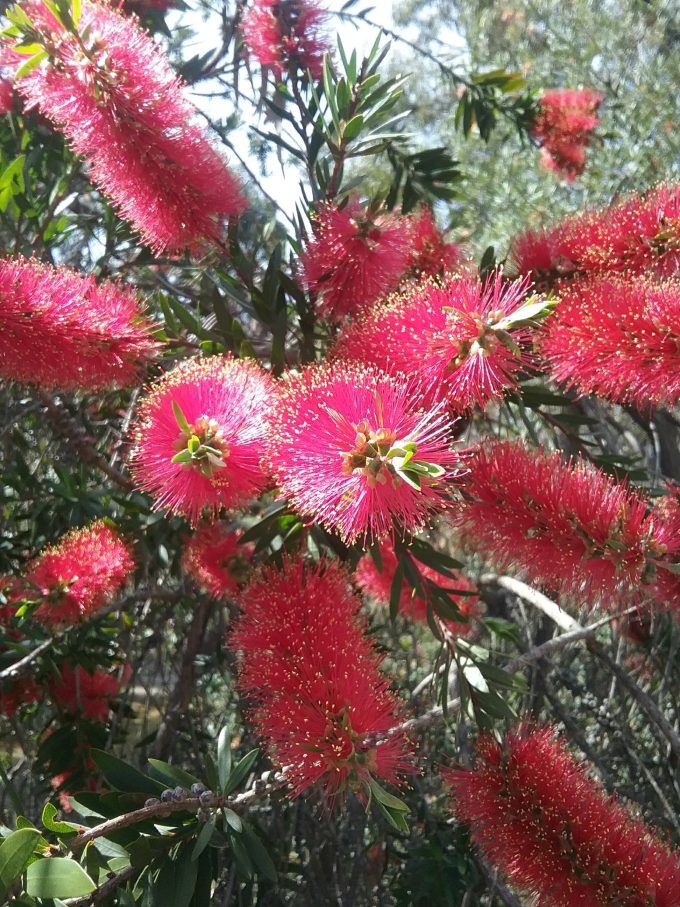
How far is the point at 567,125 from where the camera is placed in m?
2.48

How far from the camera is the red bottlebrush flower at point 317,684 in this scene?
3.06ft

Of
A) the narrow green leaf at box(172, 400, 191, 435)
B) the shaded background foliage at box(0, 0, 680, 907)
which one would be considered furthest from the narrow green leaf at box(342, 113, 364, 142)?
the narrow green leaf at box(172, 400, 191, 435)

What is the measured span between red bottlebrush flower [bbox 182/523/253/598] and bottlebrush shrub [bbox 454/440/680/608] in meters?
0.55

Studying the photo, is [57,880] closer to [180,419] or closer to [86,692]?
[180,419]

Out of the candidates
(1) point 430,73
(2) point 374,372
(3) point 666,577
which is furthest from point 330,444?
(1) point 430,73

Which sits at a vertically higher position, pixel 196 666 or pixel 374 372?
pixel 374 372

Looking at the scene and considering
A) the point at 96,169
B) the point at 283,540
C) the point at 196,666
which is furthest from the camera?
the point at 196,666

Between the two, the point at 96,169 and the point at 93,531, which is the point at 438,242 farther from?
the point at 93,531

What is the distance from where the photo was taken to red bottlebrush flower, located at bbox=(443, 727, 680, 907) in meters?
1.15

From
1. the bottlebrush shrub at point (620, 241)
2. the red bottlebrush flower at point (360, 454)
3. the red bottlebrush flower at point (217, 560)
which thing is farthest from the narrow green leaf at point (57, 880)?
the bottlebrush shrub at point (620, 241)

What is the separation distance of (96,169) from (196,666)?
1.44 m

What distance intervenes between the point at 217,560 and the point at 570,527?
2.53ft

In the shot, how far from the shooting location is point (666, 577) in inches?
43.6

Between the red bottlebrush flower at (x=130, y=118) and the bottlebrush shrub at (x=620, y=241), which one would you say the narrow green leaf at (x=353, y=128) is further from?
the bottlebrush shrub at (x=620, y=241)
